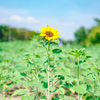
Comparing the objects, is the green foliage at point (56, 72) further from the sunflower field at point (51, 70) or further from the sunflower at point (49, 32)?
the sunflower at point (49, 32)

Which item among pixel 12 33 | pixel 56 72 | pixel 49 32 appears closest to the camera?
pixel 49 32

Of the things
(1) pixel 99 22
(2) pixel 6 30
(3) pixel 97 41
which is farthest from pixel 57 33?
(2) pixel 6 30

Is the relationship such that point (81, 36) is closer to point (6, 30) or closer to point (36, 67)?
point (6, 30)

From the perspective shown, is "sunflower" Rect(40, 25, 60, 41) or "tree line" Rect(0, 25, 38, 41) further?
"tree line" Rect(0, 25, 38, 41)

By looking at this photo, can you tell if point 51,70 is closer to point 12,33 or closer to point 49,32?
point 49,32

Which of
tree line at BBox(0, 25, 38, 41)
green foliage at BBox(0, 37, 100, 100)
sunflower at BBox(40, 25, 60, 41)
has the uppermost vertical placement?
tree line at BBox(0, 25, 38, 41)

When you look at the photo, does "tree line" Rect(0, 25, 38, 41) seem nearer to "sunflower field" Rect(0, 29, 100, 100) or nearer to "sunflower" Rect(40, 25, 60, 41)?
"sunflower field" Rect(0, 29, 100, 100)

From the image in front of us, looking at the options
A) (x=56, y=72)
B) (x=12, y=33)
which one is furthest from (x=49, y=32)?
(x=12, y=33)

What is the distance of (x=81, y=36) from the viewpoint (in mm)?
32500

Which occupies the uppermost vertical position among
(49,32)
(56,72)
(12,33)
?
(12,33)

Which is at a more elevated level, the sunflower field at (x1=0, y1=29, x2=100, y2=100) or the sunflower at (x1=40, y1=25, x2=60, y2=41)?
the sunflower at (x1=40, y1=25, x2=60, y2=41)

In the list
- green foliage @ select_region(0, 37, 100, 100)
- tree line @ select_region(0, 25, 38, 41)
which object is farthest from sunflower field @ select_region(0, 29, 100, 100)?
tree line @ select_region(0, 25, 38, 41)

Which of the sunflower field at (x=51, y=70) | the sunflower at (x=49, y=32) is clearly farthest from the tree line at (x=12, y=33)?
the sunflower at (x=49, y=32)

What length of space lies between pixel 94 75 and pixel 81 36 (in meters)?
32.5
